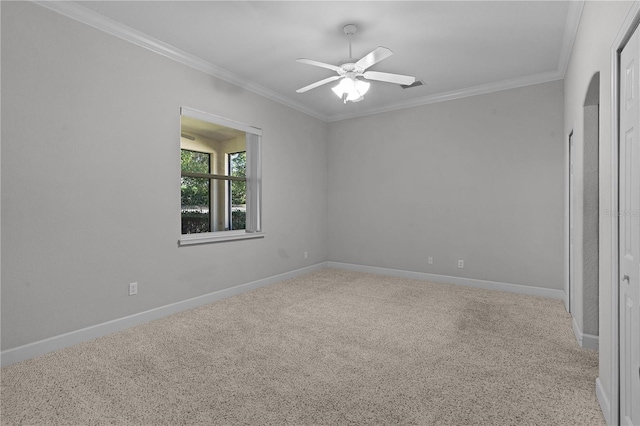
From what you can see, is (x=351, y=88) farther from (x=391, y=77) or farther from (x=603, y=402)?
(x=603, y=402)

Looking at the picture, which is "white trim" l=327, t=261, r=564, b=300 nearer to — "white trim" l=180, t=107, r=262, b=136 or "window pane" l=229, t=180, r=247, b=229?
"window pane" l=229, t=180, r=247, b=229

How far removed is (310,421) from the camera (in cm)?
175

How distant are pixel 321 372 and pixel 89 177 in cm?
248

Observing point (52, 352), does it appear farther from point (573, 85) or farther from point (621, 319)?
point (573, 85)

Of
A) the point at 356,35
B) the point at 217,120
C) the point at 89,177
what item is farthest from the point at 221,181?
the point at 356,35

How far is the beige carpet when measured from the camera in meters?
1.81

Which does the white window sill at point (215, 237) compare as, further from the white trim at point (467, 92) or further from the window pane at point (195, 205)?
the white trim at point (467, 92)

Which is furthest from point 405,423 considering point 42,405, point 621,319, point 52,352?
point 52,352

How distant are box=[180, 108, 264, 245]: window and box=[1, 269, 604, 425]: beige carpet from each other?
49.5 inches

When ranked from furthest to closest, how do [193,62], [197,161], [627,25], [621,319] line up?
[197,161] → [193,62] → [621,319] → [627,25]

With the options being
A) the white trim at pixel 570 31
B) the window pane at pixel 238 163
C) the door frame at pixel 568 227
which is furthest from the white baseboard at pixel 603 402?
the window pane at pixel 238 163

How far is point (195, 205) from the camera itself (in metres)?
4.26

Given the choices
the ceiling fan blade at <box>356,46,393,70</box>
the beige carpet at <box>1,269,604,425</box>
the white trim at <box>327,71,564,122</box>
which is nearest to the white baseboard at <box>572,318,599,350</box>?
the beige carpet at <box>1,269,604,425</box>

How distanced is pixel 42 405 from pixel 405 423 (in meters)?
2.05
